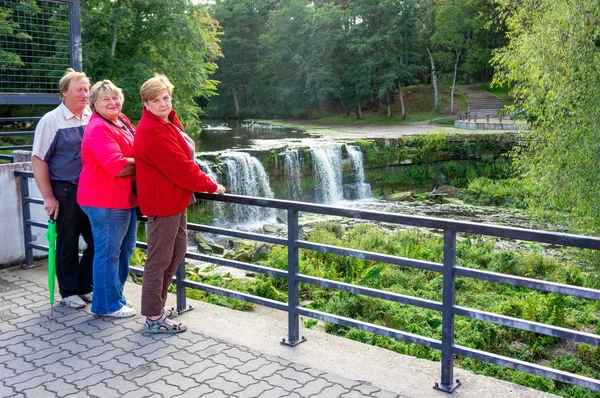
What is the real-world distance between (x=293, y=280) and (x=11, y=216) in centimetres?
382

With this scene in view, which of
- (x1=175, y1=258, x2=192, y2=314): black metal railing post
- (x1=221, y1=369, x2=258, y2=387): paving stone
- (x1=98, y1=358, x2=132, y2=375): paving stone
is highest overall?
(x1=175, y1=258, x2=192, y2=314): black metal railing post

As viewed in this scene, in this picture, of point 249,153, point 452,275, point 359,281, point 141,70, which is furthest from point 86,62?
point 452,275

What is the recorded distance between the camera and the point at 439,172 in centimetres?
2581

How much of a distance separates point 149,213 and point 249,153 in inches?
643

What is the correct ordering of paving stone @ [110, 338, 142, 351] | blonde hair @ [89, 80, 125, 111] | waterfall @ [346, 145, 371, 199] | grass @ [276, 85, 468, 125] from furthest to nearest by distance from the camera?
grass @ [276, 85, 468, 125]
waterfall @ [346, 145, 371, 199]
blonde hair @ [89, 80, 125, 111]
paving stone @ [110, 338, 142, 351]

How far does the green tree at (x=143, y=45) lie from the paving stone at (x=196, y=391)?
1863 centimetres

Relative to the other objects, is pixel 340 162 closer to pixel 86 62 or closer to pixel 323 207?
pixel 86 62

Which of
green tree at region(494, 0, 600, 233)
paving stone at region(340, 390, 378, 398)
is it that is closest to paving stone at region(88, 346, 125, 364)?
paving stone at region(340, 390, 378, 398)

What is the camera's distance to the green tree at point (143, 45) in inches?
840

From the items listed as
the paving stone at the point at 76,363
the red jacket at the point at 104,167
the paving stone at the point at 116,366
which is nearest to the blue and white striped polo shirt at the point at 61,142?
the red jacket at the point at 104,167

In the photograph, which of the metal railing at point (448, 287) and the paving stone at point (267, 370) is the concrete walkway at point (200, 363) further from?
the metal railing at point (448, 287)

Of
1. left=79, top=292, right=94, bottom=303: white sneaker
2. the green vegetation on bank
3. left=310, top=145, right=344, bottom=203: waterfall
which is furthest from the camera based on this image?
left=310, top=145, right=344, bottom=203: waterfall

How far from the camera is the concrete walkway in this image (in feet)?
12.4

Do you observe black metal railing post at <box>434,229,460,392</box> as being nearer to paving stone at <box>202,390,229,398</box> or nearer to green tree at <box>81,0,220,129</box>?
paving stone at <box>202,390,229,398</box>
